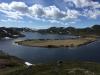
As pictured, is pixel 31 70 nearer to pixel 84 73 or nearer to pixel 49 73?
pixel 49 73

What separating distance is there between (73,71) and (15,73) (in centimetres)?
1206

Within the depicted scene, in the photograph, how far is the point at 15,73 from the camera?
46.2 meters

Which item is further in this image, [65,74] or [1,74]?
[1,74]

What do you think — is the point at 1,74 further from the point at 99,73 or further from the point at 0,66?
the point at 99,73

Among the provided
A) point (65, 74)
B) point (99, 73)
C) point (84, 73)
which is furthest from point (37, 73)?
point (99, 73)

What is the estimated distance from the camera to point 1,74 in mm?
48156

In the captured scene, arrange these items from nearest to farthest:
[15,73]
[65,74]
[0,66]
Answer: [65,74]
[15,73]
[0,66]

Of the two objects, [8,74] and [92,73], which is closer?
[92,73]

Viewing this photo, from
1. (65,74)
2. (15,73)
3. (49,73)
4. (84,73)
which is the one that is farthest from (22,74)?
(84,73)

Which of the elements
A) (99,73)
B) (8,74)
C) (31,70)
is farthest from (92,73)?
(8,74)

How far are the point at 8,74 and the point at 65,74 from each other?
483 inches

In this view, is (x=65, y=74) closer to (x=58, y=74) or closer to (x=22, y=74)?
(x=58, y=74)

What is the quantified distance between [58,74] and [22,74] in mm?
7280

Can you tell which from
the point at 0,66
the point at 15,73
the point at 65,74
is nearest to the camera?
the point at 65,74
